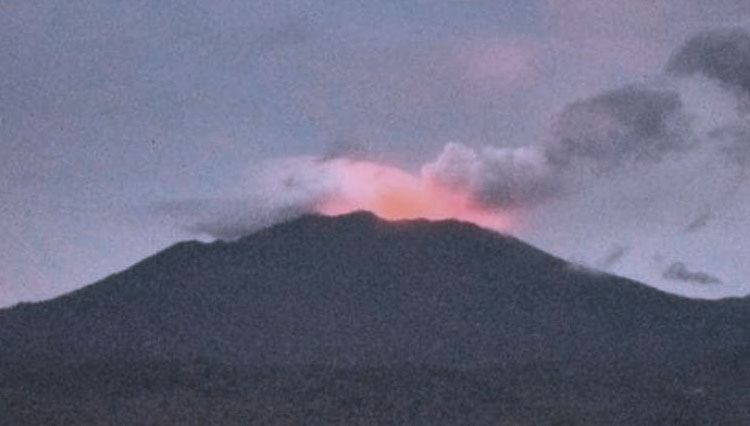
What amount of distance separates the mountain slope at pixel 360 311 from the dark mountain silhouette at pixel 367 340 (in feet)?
0.81

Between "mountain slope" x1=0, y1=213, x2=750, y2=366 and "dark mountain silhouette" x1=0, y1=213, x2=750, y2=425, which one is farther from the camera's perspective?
"mountain slope" x1=0, y1=213, x2=750, y2=366

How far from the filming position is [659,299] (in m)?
130

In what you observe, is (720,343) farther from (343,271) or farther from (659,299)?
(343,271)

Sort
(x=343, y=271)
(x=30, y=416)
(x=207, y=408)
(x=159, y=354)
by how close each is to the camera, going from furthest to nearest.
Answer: (x=343, y=271) → (x=159, y=354) → (x=207, y=408) → (x=30, y=416)

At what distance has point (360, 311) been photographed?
4380 inches

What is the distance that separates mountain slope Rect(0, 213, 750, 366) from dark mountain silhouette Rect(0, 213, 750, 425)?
0.81ft

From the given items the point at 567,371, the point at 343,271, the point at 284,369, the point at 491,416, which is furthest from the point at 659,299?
the point at 491,416

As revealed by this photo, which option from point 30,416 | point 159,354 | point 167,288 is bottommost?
point 30,416

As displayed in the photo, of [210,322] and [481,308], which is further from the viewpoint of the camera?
[481,308]

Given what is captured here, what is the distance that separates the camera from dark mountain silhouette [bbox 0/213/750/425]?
7062 cm

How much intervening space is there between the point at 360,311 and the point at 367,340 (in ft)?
28.8

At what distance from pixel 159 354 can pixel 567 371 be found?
31640 millimetres

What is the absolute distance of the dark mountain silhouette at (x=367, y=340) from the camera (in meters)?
70.6

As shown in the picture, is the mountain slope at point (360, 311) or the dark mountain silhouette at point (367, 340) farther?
the mountain slope at point (360, 311)
